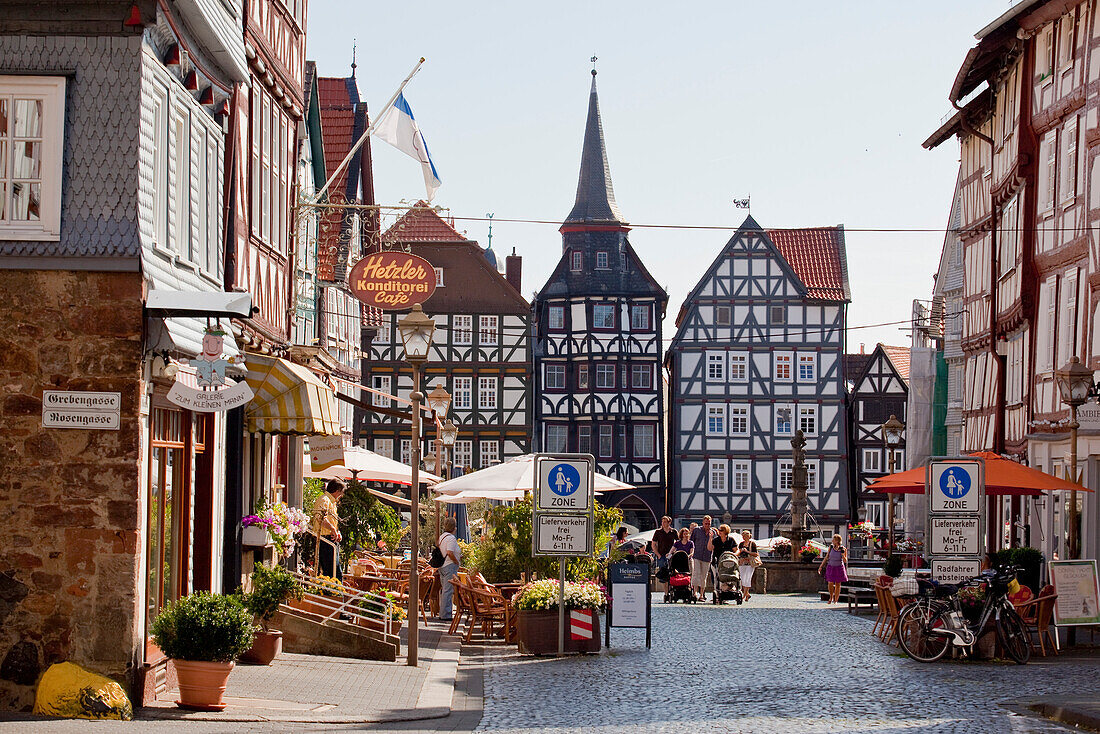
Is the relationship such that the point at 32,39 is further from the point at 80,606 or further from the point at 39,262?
the point at 80,606

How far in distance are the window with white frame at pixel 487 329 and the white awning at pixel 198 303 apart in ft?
175

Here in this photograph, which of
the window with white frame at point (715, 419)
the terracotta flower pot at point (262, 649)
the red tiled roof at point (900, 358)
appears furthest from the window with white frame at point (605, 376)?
the terracotta flower pot at point (262, 649)

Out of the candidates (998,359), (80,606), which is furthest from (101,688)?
(998,359)

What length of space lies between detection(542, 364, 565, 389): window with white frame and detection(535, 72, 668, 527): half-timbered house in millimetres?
Result: 41

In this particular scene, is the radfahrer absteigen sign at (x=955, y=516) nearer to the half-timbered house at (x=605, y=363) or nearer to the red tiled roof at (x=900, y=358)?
the half-timbered house at (x=605, y=363)

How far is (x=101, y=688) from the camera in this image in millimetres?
12383

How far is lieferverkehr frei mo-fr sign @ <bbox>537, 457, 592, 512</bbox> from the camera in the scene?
63.9 feet

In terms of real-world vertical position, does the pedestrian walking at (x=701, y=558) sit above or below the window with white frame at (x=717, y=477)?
below

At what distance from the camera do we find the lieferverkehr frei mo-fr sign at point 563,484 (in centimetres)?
1948

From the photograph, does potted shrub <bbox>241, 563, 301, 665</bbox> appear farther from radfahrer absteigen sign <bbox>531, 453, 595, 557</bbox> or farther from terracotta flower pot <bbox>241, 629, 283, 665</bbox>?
radfahrer absteigen sign <bbox>531, 453, 595, 557</bbox>

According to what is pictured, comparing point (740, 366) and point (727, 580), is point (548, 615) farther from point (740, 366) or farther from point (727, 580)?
point (740, 366)

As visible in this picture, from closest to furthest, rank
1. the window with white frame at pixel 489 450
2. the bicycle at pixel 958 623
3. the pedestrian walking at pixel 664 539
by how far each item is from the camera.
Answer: the bicycle at pixel 958 623 < the pedestrian walking at pixel 664 539 < the window with white frame at pixel 489 450

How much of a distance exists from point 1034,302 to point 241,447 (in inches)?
790

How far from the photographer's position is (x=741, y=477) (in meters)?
66.2
